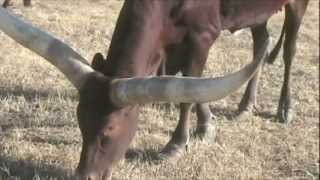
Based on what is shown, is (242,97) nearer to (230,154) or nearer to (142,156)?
(230,154)

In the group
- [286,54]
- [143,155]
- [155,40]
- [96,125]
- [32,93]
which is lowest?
[143,155]

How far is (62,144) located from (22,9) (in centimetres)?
491

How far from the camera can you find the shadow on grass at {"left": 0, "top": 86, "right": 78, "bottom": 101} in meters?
6.73

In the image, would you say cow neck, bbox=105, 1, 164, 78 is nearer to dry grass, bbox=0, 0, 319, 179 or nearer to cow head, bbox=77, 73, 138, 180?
cow head, bbox=77, 73, 138, 180

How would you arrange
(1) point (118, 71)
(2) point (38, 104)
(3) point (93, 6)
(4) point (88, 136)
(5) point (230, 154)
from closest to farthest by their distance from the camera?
(4) point (88, 136) → (1) point (118, 71) → (5) point (230, 154) → (2) point (38, 104) → (3) point (93, 6)

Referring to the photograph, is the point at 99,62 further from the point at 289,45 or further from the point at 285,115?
the point at 289,45

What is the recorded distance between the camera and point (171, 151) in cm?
563

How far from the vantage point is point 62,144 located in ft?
18.7

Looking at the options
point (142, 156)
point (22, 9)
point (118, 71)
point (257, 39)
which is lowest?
point (142, 156)

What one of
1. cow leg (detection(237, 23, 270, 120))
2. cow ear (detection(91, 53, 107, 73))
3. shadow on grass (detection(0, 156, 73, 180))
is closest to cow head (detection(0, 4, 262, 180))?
cow ear (detection(91, 53, 107, 73))

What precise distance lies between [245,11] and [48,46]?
2215 millimetres

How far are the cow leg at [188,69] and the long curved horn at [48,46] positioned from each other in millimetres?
1245

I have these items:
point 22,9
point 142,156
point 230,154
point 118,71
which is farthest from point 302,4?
point 22,9

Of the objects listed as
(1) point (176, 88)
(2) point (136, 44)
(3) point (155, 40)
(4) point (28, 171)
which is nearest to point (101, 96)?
(1) point (176, 88)
